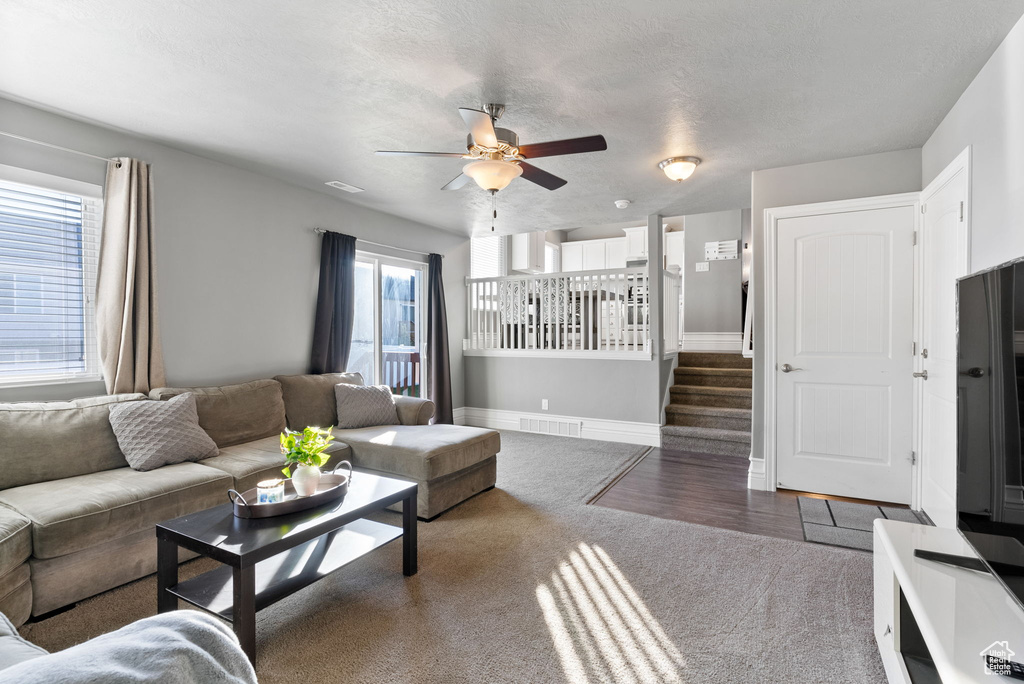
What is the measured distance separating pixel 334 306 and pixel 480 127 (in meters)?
2.72

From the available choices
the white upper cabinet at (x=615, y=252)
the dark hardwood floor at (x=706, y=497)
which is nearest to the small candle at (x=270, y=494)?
the dark hardwood floor at (x=706, y=497)

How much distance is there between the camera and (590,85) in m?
2.53

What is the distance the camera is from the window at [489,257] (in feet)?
24.8

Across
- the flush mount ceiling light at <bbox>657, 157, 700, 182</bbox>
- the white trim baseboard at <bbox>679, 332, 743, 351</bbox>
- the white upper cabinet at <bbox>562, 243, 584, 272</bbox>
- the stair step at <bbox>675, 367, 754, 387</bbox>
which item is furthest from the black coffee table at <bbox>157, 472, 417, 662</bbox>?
the white upper cabinet at <bbox>562, 243, 584, 272</bbox>

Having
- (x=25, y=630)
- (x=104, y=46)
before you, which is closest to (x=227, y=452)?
(x=25, y=630)

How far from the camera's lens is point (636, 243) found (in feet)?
28.5

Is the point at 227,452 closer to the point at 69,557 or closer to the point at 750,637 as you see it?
the point at 69,557

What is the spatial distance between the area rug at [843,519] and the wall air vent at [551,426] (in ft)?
8.43

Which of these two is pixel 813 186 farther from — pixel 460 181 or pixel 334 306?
pixel 334 306

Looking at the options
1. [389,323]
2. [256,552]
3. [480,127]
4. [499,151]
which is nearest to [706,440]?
[389,323]

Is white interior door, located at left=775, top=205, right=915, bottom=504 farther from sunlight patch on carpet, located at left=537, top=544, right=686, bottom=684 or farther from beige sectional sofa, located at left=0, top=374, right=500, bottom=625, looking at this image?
beige sectional sofa, located at left=0, top=374, right=500, bottom=625

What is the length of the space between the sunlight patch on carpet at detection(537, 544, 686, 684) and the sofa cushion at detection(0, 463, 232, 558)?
5.95 feet

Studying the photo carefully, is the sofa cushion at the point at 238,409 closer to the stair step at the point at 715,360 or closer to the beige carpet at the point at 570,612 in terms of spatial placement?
the beige carpet at the point at 570,612

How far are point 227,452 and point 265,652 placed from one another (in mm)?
1577
